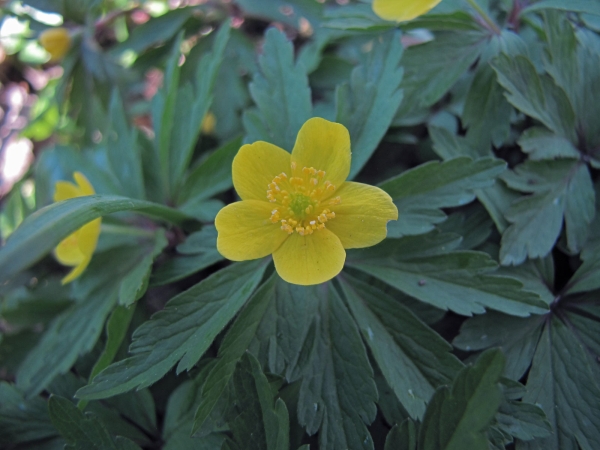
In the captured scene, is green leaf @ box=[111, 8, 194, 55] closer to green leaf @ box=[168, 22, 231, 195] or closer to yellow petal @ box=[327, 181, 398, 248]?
green leaf @ box=[168, 22, 231, 195]

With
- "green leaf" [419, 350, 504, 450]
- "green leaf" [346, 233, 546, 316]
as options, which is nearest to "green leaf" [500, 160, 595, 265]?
"green leaf" [346, 233, 546, 316]

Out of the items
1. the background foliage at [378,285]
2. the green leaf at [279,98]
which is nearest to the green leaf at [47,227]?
the background foliage at [378,285]

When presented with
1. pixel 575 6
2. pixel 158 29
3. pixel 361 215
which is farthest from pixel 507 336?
pixel 158 29

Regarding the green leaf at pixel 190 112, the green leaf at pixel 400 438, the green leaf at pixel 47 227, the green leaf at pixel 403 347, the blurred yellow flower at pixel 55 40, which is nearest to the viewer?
the green leaf at pixel 47 227

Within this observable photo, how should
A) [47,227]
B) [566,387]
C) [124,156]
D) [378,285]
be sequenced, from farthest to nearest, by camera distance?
[124,156]
[378,285]
[566,387]
[47,227]

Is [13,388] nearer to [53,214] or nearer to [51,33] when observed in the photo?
[53,214]

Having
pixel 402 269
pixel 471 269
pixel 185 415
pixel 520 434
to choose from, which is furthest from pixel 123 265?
pixel 520 434

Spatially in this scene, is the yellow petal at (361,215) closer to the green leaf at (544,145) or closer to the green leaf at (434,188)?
the green leaf at (434,188)

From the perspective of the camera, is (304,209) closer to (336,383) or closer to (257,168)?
(257,168)
